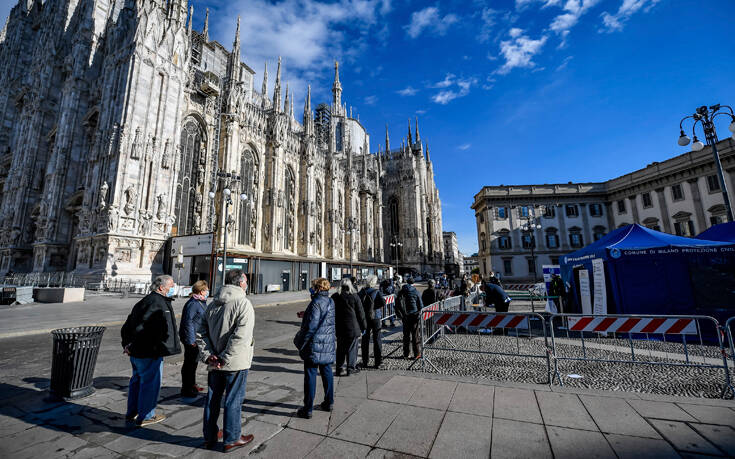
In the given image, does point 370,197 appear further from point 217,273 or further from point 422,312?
point 422,312

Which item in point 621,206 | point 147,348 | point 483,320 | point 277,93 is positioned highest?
point 277,93

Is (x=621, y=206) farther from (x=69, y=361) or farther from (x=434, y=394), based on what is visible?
(x=69, y=361)

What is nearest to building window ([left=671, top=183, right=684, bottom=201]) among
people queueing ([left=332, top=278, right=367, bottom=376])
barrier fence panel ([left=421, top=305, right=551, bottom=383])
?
barrier fence panel ([left=421, top=305, right=551, bottom=383])

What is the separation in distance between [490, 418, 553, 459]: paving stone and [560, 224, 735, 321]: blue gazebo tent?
26.6 feet

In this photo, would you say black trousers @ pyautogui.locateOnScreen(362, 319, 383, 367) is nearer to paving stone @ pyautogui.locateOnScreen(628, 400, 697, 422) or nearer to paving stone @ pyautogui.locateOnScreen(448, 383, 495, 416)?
paving stone @ pyautogui.locateOnScreen(448, 383, 495, 416)

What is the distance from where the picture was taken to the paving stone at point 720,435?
285cm

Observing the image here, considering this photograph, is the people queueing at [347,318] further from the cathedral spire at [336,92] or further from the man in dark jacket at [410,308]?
the cathedral spire at [336,92]

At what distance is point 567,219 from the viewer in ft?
133

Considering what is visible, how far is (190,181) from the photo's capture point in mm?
26250

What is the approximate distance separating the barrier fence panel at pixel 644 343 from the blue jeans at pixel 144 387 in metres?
5.69

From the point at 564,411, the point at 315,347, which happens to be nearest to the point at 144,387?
the point at 315,347

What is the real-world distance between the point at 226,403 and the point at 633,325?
691 centimetres

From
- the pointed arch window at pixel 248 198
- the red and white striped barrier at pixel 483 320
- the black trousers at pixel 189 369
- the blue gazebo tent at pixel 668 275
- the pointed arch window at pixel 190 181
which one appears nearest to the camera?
the black trousers at pixel 189 369

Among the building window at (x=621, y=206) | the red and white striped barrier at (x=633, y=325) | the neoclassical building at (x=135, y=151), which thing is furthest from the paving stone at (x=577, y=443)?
the building window at (x=621, y=206)
